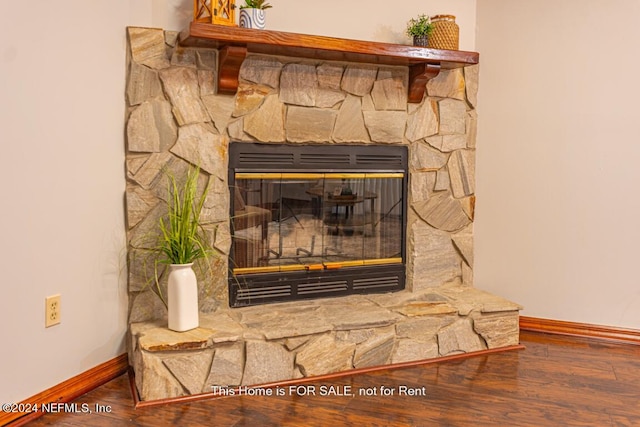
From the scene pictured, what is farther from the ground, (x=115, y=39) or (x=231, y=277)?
(x=115, y=39)

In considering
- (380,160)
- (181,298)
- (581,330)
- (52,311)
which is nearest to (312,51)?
(380,160)

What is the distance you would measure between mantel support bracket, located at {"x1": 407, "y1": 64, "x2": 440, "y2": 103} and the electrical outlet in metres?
1.98

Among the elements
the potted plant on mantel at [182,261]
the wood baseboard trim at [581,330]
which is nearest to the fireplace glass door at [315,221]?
the potted plant on mantel at [182,261]

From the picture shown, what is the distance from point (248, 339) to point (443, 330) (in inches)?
38.9

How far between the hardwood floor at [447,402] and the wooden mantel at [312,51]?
55.7 inches

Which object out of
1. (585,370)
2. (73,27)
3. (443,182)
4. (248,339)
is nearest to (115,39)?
(73,27)

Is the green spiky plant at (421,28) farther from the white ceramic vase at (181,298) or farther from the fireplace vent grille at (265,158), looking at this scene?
the white ceramic vase at (181,298)

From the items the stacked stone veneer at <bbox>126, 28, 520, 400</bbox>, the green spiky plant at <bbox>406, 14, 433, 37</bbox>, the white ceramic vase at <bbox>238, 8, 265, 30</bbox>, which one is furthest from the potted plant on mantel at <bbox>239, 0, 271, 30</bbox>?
the green spiky plant at <bbox>406, 14, 433, 37</bbox>

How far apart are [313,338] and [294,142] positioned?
968 millimetres

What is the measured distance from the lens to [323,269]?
3229 millimetres

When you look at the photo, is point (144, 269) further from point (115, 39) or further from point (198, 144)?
point (115, 39)

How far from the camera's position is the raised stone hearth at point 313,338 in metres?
2.50

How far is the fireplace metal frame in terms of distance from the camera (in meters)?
3.03

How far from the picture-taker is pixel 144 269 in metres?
2.82
